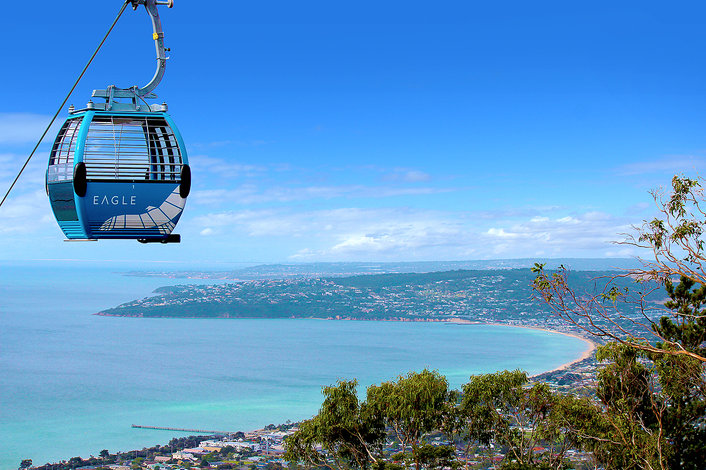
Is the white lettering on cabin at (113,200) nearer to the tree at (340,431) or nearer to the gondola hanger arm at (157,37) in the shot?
the gondola hanger arm at (157,37)

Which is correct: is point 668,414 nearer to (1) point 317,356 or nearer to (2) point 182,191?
(2) point 182,191

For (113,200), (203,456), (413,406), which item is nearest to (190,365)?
(203,456)

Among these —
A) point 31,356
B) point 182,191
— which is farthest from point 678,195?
point 31,356

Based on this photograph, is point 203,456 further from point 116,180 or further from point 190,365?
point 190,365

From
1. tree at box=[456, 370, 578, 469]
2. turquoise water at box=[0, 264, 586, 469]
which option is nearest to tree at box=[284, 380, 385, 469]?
tree at box=[456, 370, 578, 469]

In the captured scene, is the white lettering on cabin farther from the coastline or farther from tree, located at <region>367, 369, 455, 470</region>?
the coastline

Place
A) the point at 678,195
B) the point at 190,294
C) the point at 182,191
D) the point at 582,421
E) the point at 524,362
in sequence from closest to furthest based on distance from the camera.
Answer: the point at 182,191 < the point at 678,195 < the point at 582,421 < the point at 524,362 < the point at 190,294
